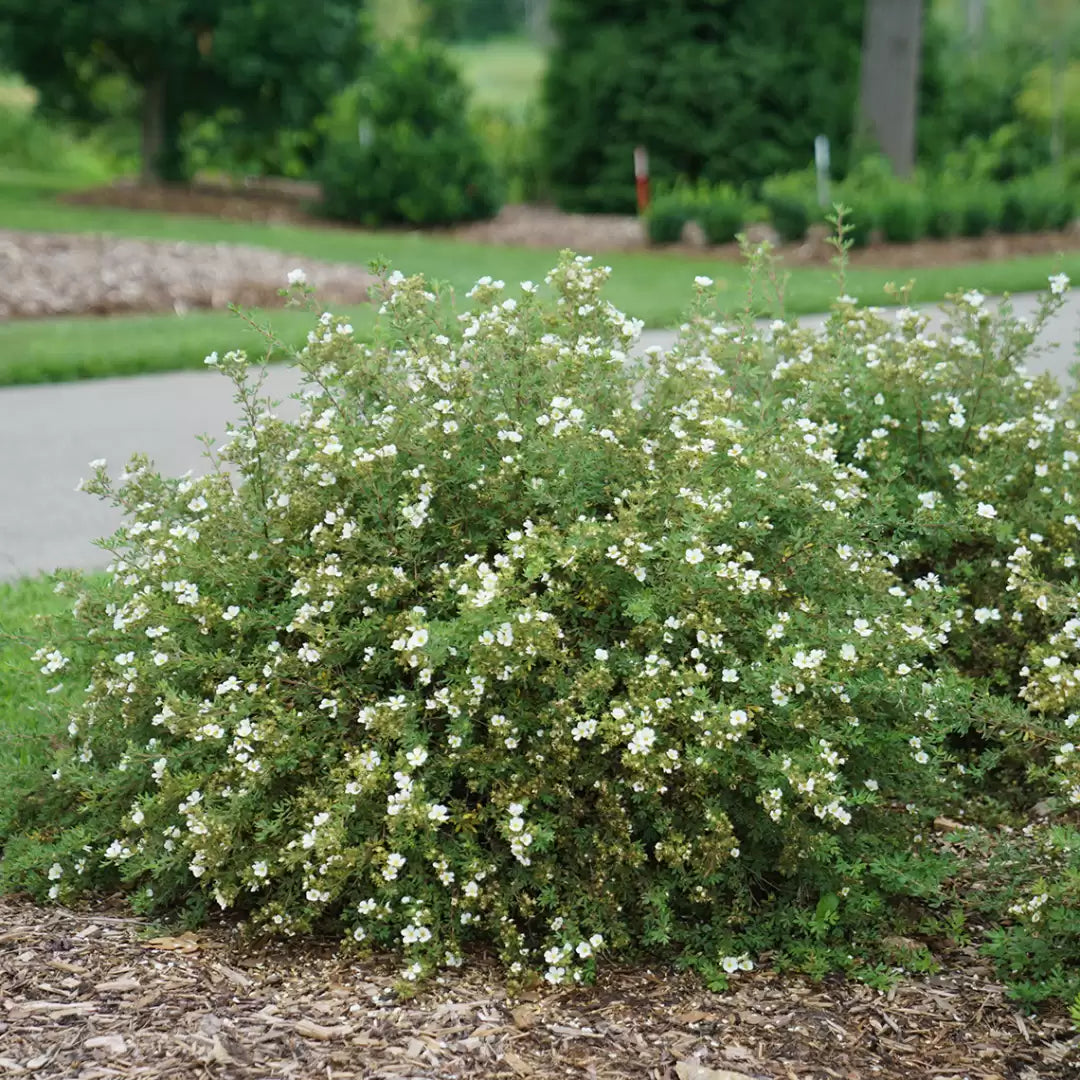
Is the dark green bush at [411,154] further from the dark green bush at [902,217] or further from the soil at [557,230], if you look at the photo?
the dark green bush at [902,217]

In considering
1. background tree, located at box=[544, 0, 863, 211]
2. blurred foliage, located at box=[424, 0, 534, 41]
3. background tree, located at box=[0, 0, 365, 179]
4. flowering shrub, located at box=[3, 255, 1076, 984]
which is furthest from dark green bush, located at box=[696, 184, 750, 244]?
blurred foliage, located at box=[424, 0, 534, 41]

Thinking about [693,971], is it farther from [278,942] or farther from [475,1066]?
[278,942]

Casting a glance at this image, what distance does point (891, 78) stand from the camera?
55.8 feet

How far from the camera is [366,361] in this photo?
3.70m

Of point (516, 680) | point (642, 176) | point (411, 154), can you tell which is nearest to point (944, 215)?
point (642, 176)

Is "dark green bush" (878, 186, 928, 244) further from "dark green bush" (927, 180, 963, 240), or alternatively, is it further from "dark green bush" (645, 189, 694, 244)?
"dark green bush" (645, 189, 694, 244)

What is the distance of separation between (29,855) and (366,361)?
1457 mm

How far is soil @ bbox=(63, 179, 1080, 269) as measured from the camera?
14875 mm

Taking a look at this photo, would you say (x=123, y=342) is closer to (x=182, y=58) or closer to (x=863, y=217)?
(x=863, y=217)

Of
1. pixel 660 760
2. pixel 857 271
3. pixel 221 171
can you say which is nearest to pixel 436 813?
pixel 660 760

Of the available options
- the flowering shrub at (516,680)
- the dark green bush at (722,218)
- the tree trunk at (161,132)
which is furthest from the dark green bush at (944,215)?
the flowering shrub at (516,680)

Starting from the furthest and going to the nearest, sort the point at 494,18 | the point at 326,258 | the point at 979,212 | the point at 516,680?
the point at 494,18 < the point at 979,212 < the point at 326,258 < the point at 516,680

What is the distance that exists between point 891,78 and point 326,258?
7.33m

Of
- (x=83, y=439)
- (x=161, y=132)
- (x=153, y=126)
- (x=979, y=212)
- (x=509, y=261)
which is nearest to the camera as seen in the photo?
(x=83, y=439)
